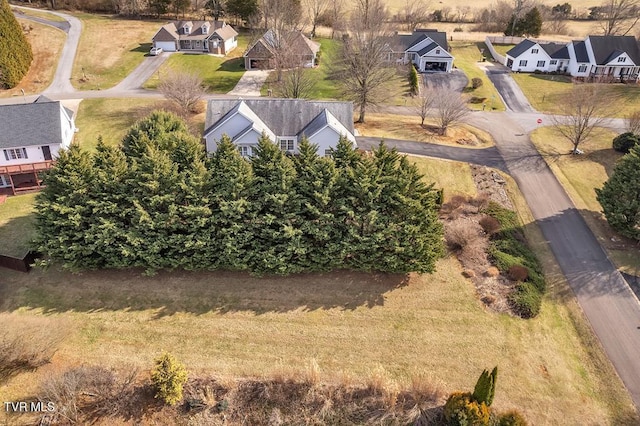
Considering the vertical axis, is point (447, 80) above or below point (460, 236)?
above

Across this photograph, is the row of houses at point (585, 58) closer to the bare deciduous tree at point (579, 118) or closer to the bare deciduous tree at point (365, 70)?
the bare deciduous tree at point (579, 118)

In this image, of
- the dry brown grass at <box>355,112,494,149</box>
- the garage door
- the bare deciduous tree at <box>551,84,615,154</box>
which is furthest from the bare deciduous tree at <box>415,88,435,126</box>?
the garage door

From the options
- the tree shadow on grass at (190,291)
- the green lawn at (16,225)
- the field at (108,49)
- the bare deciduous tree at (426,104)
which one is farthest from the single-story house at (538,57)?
the green lawn at (16,225)

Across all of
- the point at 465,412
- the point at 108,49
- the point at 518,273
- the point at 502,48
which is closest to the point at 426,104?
the point at 518,273

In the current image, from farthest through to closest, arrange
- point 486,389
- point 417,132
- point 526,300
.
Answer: point 417,132 < point 526,300 < point 486,389

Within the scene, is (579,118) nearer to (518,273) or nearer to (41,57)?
(518,273)

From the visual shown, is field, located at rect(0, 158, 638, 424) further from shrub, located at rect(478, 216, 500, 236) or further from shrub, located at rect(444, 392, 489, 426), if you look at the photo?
shrub, located at rect(478, 216, 500, 236)
